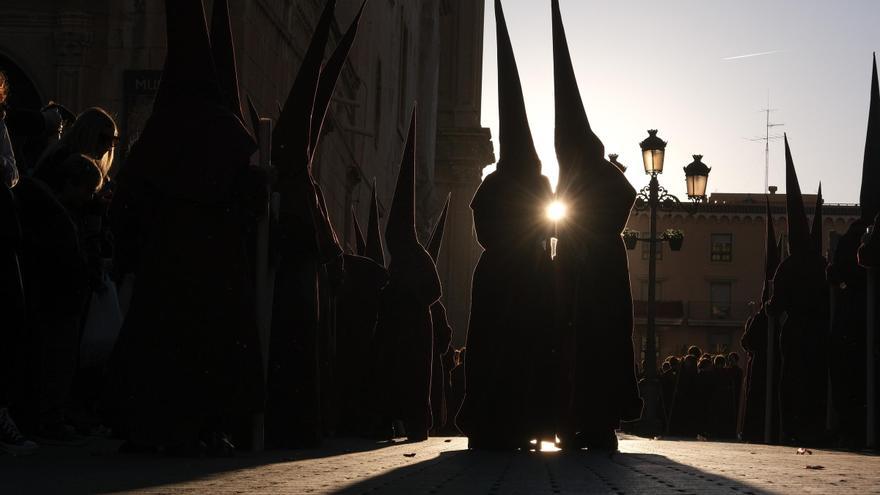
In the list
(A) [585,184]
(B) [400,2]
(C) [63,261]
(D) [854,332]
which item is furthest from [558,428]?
(B) [400,2]

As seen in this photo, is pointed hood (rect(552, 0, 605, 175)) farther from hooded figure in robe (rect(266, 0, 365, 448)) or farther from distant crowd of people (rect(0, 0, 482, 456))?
hooded figure in robe (rect(266, 0, 365, 448))

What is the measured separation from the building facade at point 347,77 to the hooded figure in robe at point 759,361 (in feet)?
19.9

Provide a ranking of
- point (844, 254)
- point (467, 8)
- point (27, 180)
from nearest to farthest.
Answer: point (27, 180) → point (844, 254) → point (467, 8)

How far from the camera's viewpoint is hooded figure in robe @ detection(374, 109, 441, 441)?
598 inches

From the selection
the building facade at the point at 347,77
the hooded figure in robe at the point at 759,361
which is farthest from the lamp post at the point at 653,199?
the building facade at the point at 347,77

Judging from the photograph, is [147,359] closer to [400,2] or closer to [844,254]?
[844,254]

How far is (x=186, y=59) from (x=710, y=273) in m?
85.0

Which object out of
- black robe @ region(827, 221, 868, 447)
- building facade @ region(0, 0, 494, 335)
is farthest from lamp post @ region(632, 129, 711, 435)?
black robe @ region(827, 221, 868, 447)

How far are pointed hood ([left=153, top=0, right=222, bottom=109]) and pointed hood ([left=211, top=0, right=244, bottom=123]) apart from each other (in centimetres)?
26

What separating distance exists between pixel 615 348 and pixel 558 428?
74cm

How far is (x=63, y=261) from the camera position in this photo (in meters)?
9.73

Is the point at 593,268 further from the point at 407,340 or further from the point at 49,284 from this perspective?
the point at 49,284

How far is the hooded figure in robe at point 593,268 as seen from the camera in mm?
12227

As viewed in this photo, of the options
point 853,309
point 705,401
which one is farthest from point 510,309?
point 705,401
